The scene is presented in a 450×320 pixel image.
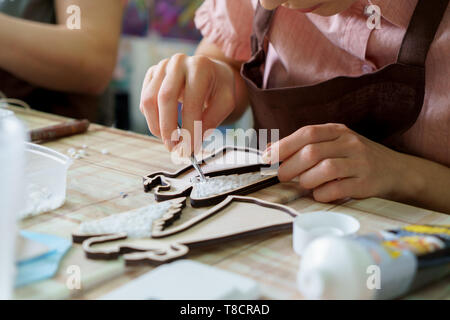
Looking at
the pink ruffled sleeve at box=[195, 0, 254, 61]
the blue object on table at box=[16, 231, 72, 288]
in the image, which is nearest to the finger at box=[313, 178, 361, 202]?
the blue object on table at box=[16, 231, 72, 288]

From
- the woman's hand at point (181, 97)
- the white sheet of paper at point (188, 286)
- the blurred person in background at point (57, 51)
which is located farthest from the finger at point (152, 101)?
the blurred person in background at point (57, 51)

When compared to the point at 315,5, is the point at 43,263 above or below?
below

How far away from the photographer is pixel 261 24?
3.02 ft

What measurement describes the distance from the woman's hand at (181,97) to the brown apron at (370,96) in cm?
10

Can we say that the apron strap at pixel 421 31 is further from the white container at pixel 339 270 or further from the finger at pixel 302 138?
the white container at pixel 339 270

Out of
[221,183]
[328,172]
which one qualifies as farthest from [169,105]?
[328,172]

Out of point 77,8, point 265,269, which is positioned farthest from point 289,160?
point 77,8

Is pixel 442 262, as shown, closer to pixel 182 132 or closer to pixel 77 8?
pixel 182 132

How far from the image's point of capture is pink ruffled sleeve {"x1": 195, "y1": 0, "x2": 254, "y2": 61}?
1.03 meters

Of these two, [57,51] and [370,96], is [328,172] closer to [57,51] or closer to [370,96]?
[370,96]

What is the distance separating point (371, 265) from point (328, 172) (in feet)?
0.87

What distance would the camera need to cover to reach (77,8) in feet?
4.39

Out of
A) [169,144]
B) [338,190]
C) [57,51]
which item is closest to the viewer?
[338,190]

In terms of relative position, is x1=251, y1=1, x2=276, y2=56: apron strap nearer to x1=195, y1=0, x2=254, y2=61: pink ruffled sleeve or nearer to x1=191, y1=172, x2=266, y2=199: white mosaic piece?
x1=195, y1=0, x2=254, y2=61: pink ruffled sleeve
